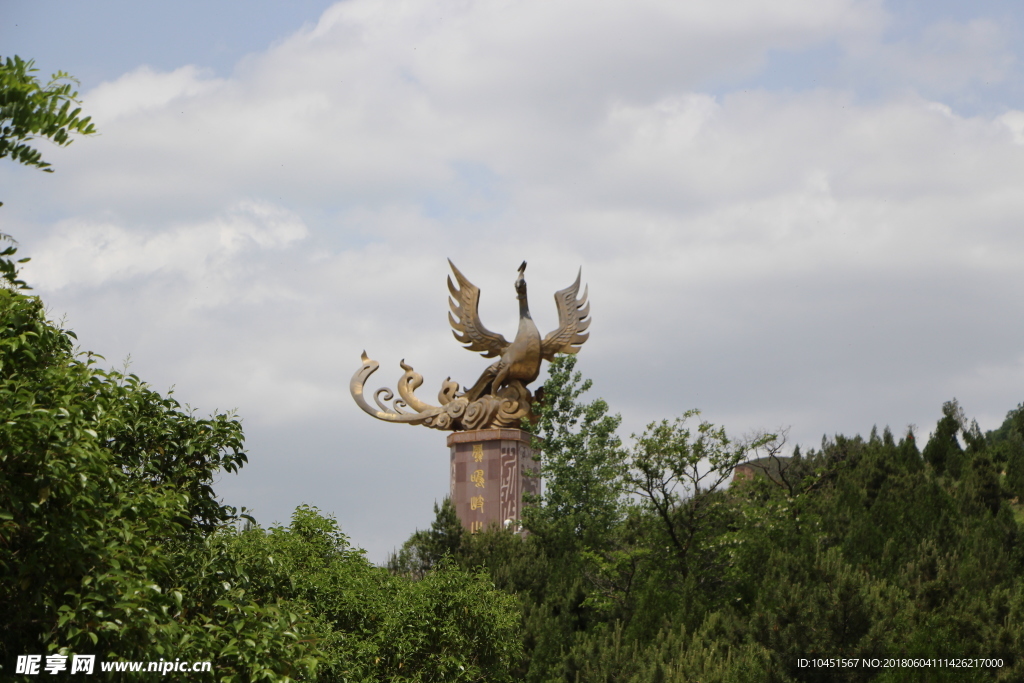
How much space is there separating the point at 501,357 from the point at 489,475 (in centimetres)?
278

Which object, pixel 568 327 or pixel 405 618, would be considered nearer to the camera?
pixel 405 618

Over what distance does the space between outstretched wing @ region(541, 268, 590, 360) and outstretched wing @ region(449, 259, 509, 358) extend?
3.36ft

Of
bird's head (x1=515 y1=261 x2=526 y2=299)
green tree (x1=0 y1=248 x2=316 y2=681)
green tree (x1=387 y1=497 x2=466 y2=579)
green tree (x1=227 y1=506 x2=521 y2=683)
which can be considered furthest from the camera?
bird's head (x1=515 y1=261 x2=526 y2=299)

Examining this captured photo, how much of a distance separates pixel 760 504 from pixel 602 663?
673 cm

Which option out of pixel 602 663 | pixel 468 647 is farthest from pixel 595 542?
pixel 468 647

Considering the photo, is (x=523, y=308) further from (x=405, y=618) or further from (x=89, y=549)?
(x=89, y=549)

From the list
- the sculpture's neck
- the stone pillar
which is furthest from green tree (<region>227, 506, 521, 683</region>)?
the sculpture's neck

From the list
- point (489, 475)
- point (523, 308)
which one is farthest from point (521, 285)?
point (489, 475)

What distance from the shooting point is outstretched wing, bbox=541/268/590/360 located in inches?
985

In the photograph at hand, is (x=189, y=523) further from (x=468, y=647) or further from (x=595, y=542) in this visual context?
(x=595, y=542)

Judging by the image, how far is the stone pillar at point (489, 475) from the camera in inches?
946

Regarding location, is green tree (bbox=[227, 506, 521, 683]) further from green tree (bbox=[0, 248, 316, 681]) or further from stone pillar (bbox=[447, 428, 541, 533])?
stone pillar (bbox=[447, 428, 541, 533])

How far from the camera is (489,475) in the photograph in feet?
79.6

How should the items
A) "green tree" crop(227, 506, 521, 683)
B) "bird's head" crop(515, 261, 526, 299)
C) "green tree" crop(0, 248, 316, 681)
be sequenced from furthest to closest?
"bird's head" crop(515, 261, 526, 299) → "green tree" crop(227, 506, 521, 683) → "green tree" crop(0, 248, 316, 681)
